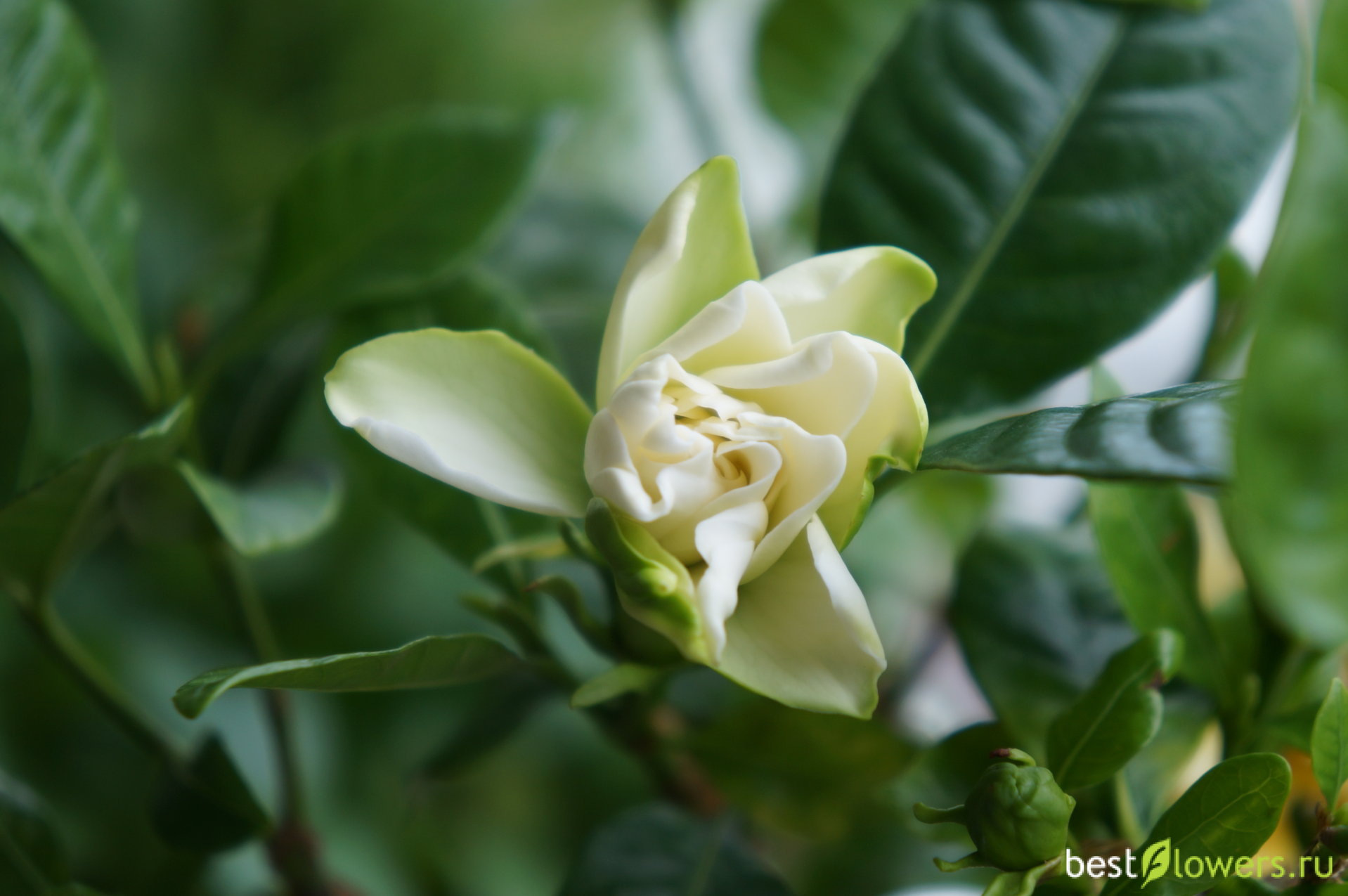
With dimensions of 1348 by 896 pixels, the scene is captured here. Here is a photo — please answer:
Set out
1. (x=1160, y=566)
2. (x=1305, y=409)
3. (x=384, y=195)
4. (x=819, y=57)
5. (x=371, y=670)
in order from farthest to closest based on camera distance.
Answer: (x=819, y=57)
(x=384, y=195)
(x=1160, y=566)
(x=371, y=670)
(x=1305, y=409)

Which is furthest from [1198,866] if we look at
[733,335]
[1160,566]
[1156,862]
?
[733,335]

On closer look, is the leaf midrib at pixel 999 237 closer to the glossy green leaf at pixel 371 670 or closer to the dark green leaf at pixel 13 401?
the glossy green leaf at pixel 371 670

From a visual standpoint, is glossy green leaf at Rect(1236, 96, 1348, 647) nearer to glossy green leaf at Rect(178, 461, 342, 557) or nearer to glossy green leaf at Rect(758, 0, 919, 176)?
glossy green leaf at Rect(178, 461, 342, 557)

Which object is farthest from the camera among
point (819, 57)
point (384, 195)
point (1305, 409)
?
point (819, 57)

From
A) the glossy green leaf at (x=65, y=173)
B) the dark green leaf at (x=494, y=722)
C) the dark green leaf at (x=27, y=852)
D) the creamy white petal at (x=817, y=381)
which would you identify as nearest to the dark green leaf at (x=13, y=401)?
the glossy green leaf at (x=65, y=173)

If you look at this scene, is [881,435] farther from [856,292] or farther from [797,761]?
[797,761]

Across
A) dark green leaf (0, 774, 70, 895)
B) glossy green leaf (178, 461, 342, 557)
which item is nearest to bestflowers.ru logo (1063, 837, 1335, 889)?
glossy green leaf (178, 461, 342, 557)

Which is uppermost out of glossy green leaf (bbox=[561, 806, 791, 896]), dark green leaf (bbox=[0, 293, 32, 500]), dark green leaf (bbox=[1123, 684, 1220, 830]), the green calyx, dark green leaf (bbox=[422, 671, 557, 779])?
dark green leaf (bbox=[0, 293, 32, 500])
